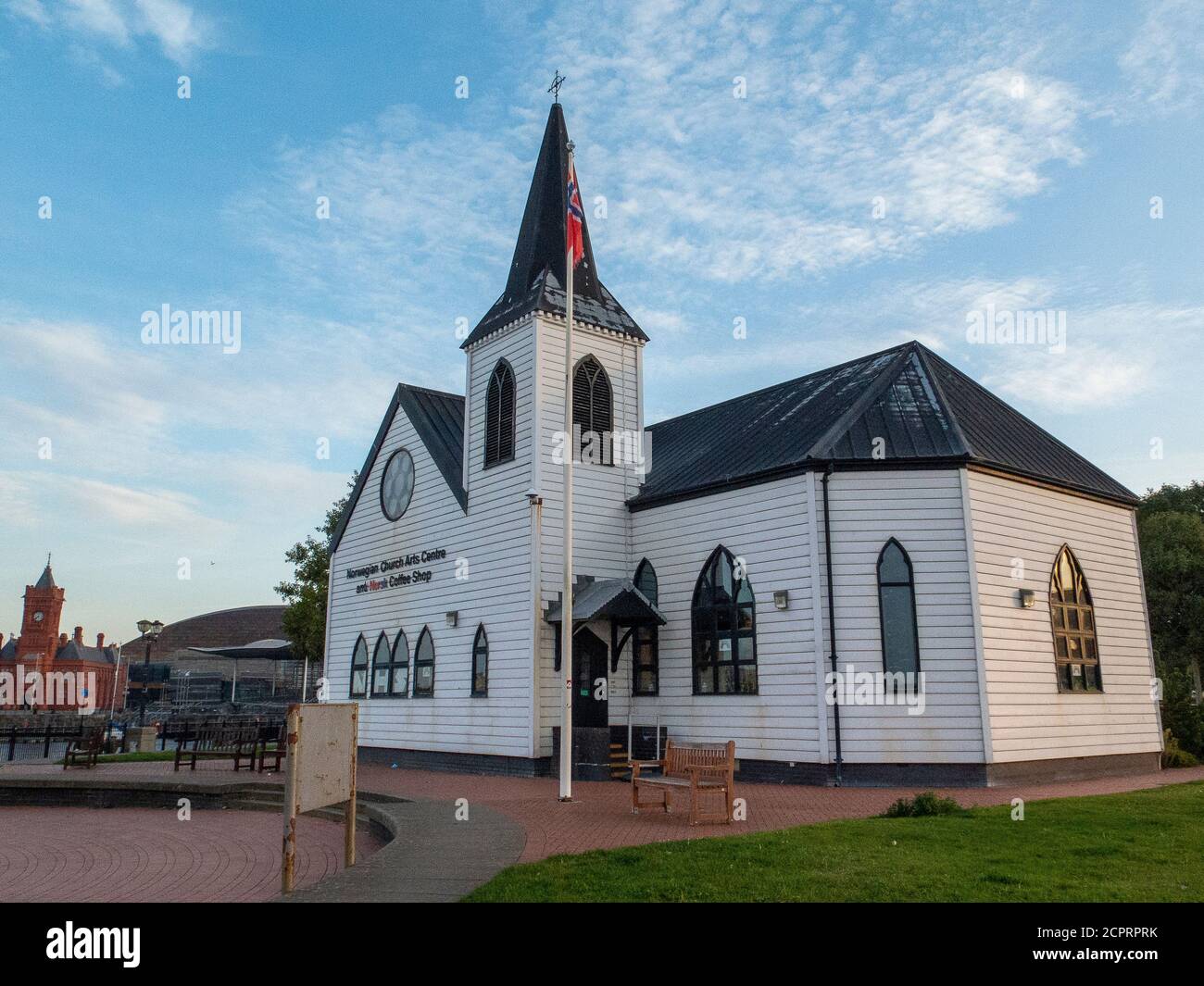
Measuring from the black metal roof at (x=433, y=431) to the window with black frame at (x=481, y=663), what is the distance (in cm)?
309

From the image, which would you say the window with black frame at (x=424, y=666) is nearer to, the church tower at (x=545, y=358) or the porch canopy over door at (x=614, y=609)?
the church tower at (x=545, y=358)

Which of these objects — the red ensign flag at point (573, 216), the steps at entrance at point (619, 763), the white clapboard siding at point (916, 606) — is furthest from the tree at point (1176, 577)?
the red ensign flag at point (573, 216)

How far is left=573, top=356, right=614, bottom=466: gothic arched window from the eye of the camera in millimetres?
21516

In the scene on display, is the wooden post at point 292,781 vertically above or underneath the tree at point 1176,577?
underneath

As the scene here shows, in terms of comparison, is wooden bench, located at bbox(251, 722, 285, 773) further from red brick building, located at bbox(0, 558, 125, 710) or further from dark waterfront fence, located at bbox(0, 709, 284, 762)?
red brick building, located at bbox(0, 558, 125, 710)

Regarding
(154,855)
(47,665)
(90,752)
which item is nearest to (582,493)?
(90,752)

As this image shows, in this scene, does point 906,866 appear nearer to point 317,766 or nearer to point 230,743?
point 317,766

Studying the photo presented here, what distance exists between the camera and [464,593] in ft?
70.5

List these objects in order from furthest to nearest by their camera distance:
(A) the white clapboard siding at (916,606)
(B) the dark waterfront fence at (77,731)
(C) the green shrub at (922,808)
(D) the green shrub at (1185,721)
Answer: (D) the green shrub at (1185,721) < (B) the dark waterfront fence at (77,731) < (A) the white clapboard siding at (916,606) < (C) the green shrub at (922,808)

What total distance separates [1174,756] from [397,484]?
19270 mm

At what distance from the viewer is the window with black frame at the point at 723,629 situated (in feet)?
58.4

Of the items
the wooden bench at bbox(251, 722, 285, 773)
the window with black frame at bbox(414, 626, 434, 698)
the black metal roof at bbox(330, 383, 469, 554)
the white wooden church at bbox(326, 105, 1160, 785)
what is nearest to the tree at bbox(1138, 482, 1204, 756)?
the white wooden church at bbox(326, 105, 1160, 785)

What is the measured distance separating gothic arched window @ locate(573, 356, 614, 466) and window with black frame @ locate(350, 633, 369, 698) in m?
8.84
